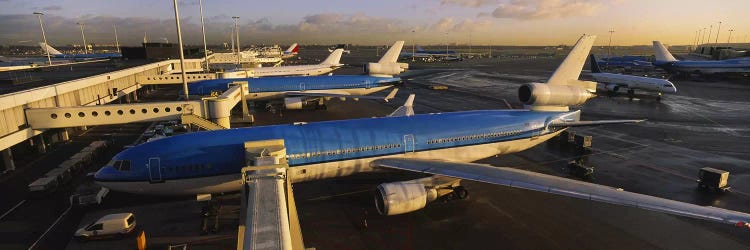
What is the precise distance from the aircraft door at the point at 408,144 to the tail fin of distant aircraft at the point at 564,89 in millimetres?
9804

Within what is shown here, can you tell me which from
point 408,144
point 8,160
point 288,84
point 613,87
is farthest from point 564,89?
point 613,87

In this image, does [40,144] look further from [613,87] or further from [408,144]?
[613,87]

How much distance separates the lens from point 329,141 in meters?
22.0

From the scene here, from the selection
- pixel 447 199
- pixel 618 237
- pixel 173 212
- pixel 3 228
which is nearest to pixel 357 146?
pixel 447 199

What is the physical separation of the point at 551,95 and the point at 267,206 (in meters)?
22.6

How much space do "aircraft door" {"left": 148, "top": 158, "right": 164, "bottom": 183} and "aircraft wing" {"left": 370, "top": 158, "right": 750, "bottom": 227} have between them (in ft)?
36.9

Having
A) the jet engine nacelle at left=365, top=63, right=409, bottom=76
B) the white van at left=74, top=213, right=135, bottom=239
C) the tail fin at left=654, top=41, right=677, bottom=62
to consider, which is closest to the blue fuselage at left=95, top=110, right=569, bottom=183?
the white van at left=74, top=213, right=135, bottom=239

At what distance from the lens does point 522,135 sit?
26266 millimetres

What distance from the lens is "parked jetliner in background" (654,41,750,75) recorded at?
92469 mm

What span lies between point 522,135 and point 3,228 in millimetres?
31018

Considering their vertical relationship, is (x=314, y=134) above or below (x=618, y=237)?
above

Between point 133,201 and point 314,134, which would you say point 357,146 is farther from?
point 133,201

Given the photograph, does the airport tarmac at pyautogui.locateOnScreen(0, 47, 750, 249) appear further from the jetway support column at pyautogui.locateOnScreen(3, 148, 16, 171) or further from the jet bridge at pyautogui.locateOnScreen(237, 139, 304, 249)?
the jetway support column at pyautogui.locateOnScreen(3, 148, 16, 171)

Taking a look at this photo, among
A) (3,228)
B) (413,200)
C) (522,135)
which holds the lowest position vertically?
(3,228)
